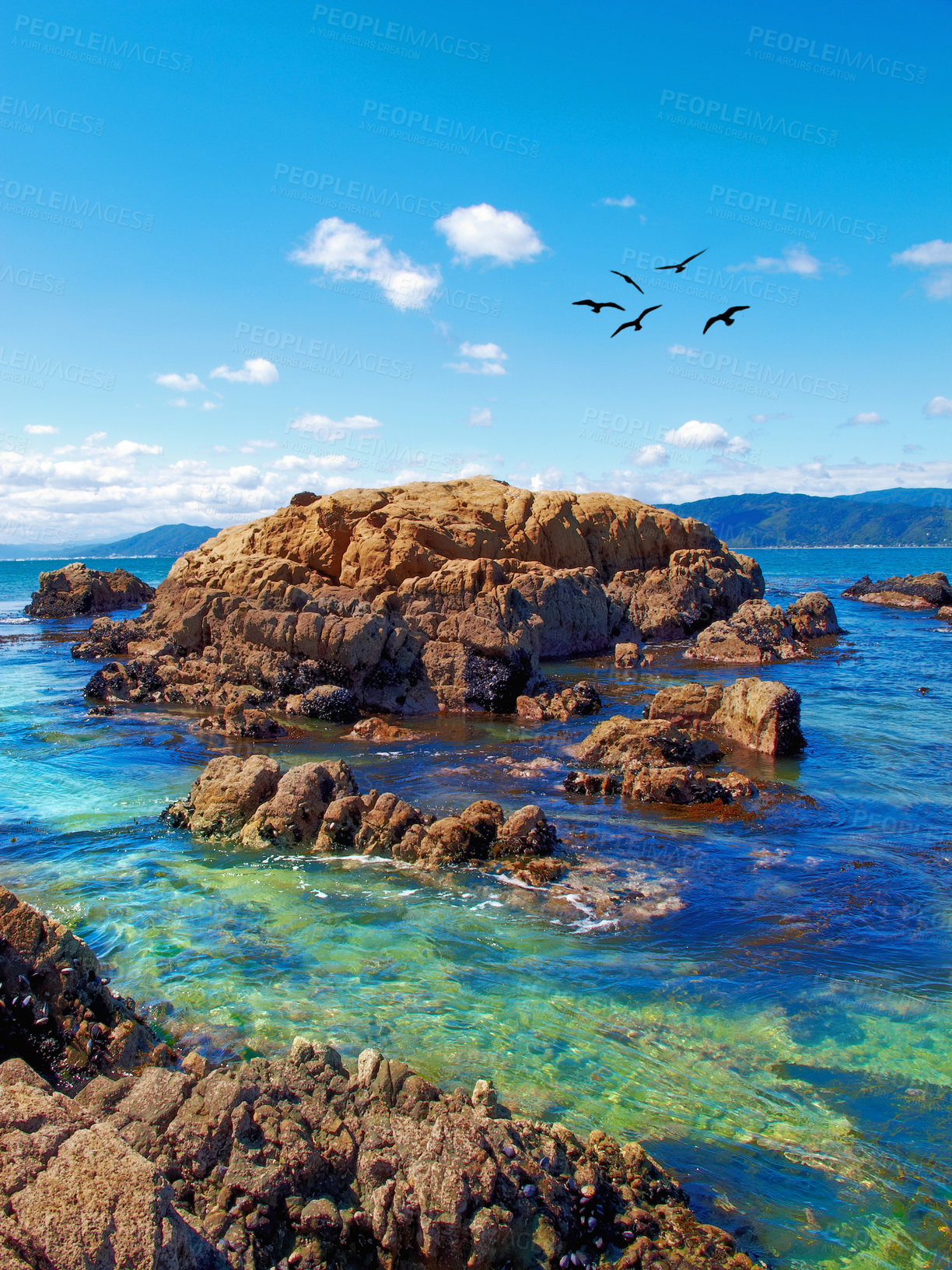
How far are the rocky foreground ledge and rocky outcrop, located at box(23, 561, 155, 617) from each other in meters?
52.5

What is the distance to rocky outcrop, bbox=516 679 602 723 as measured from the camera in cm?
2103

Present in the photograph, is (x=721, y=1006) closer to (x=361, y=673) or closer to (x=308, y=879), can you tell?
(x=308, y=879)

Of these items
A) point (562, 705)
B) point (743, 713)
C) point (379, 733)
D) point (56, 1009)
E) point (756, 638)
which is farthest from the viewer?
point (756, 638)

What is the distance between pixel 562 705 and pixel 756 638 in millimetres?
13803

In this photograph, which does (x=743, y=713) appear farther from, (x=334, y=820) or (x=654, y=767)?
(x=334, y=820)

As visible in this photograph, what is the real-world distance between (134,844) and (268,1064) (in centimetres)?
786

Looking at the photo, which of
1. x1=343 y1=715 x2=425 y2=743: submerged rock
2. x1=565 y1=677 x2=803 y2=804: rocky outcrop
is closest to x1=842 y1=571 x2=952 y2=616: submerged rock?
x1=565 y1=677 x2=803 y2=804: rocky outcrop

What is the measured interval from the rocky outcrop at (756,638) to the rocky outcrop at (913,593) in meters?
21.0

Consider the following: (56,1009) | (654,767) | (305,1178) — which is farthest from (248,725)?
(305,1178)

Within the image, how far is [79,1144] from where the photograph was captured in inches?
151

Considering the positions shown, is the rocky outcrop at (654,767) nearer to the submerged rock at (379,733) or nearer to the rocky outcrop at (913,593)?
the submerged rock at (379,733)

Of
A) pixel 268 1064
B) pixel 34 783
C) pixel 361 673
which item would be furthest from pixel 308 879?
pixel 361 673

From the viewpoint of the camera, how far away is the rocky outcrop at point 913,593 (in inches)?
2064

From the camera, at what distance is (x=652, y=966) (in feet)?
28.1
